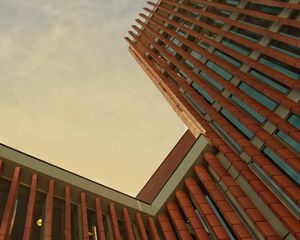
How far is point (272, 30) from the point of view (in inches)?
634

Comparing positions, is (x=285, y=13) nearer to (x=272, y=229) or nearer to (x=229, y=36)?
(x=229, y=36)

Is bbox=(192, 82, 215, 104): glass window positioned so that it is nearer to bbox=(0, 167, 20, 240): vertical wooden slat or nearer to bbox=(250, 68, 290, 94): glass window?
bbox=(250, 68, 290, 94): glass window

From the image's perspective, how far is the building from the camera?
12336mm

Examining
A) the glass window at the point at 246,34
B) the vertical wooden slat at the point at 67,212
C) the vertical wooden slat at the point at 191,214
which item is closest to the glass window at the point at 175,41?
the glass window at the point at 246,34

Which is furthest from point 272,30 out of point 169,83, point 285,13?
point 169,83

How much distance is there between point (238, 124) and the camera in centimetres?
1619

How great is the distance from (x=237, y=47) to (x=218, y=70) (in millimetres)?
1545

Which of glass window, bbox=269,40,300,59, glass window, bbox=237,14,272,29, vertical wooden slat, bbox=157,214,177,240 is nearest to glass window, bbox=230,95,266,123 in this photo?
glass window, bbox=269,40,300,59

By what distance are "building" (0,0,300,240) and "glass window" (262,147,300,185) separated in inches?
1.3

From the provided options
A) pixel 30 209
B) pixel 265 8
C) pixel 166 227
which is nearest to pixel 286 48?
pixel 265 8

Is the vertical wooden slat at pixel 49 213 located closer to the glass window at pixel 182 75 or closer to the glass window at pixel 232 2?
the glass window at pixel 182 75

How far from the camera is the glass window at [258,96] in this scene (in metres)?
14.3

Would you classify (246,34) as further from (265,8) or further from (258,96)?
(258,96)

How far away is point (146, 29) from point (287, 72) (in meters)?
24.1
